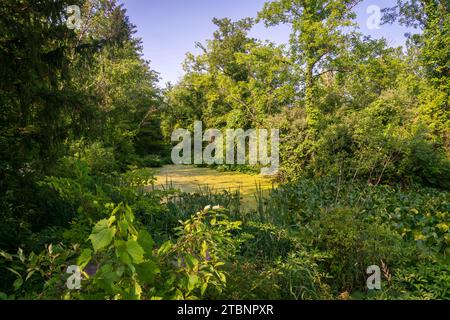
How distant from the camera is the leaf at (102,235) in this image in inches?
41.4

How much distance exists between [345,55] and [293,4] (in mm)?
2538

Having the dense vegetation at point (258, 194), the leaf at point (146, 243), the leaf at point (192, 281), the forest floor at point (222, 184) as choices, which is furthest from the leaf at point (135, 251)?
the forest floor at point (222, 184)

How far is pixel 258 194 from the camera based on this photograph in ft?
14.7

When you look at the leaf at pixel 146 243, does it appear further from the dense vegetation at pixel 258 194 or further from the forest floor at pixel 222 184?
the forest floor at pixel 222 184

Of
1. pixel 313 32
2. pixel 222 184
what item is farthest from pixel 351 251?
pixel 313 32

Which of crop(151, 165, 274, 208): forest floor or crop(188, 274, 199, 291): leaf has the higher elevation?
crop(188, 274, 199, 291): leaf

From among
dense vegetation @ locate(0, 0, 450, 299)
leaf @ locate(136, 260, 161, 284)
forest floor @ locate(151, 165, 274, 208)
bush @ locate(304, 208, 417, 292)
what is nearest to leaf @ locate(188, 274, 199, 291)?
dense vegetation @ locate(0, 0, 450, 299)

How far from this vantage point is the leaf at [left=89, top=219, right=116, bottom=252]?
105 cm

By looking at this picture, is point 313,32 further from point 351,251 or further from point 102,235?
point 102,235

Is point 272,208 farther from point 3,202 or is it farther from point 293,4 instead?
point 293,4

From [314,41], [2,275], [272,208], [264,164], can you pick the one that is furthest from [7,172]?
[314,41]

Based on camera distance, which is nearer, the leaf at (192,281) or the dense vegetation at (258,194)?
the leaf at (192,281)

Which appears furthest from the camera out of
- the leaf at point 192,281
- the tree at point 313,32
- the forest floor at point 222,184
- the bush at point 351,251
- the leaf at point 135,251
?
the tree at point 313,32

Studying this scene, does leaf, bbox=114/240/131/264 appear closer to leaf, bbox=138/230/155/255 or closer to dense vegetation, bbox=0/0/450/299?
dense vegetation, bbox=0/0/450/299
